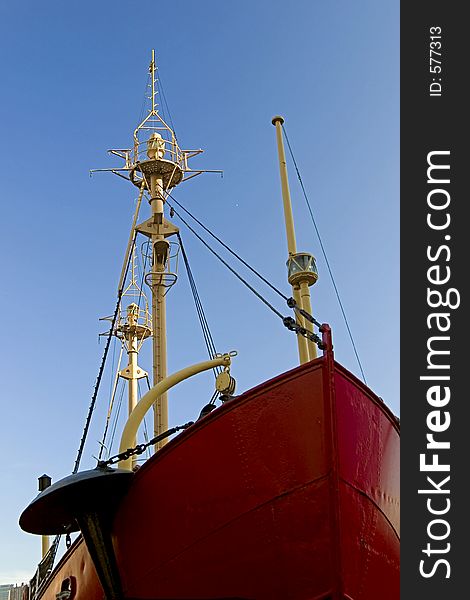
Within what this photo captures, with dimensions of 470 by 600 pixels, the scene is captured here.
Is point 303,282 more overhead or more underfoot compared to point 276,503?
more overhead

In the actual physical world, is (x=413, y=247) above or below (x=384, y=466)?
above

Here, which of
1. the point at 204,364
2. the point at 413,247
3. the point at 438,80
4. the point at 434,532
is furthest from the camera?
the point at 204,364

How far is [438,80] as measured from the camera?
6188 millimetres

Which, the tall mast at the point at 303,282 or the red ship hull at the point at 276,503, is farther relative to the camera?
the tall mast at the point at 303,282

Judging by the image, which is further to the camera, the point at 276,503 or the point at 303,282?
the point at 303,282

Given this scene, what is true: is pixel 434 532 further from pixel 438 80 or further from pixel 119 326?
pixel 119 326

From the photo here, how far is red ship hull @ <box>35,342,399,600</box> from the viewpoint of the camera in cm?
606

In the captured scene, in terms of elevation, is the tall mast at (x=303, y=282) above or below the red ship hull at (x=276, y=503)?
above

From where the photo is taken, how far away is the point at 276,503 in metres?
6.20

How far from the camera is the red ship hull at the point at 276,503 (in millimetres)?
6059

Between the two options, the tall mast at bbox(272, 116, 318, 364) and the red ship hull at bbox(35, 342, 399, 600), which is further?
the tall mast at bbox(272, 116, 318, 364)

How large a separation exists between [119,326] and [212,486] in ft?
43.8

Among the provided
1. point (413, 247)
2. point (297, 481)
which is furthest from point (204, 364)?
point (413, 247)

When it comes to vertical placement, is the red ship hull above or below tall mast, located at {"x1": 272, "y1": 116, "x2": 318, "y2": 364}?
below
